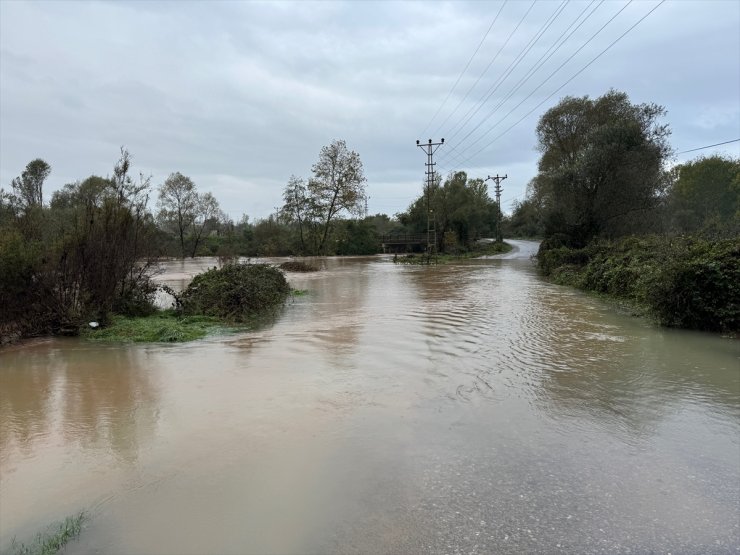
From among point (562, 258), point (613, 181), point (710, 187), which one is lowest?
point (562, 258)

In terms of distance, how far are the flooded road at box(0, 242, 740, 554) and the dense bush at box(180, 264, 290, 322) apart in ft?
10.8

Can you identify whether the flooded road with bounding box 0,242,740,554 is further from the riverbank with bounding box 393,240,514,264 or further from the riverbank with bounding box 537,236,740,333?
the riverbank with bounding box 393,240,514,264

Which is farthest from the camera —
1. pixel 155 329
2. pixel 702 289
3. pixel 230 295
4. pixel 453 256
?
pixel 453 256

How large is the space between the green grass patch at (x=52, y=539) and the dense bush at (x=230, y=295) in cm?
939

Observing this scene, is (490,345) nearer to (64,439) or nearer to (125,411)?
(125,411)

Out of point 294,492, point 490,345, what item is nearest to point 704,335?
point 490,345

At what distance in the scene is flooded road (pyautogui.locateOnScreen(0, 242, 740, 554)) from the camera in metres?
3.74

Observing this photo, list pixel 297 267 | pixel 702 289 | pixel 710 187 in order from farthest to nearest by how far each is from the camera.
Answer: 1. pixel 710 187
2. pixel 297 267
3. pixel 702 289

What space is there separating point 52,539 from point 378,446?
116 inches

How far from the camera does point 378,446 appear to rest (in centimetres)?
523

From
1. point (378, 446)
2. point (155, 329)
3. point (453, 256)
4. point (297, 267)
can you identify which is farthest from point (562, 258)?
point (453, 256)

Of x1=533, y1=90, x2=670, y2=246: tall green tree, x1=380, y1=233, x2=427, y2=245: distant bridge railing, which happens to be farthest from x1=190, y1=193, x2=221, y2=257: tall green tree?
x1=533, y1=90, x2=670, y2=246: tall green tree

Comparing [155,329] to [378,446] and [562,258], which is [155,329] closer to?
[378,446]

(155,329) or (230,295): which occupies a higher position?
(230,295)
